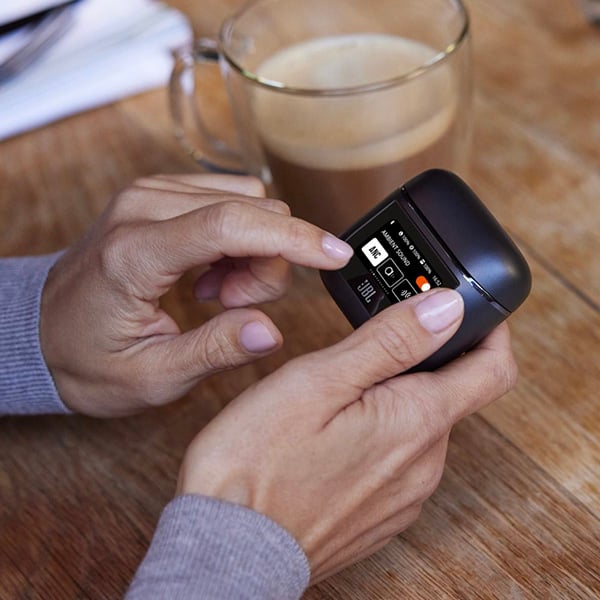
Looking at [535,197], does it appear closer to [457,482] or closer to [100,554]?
[457,482]

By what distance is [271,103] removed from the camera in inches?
29.3

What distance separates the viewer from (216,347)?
59 cm

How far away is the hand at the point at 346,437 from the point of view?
0.51 metres

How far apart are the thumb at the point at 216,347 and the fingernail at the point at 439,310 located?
0.30 feet

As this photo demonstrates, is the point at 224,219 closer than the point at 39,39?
Yes

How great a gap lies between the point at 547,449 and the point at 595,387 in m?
0.07

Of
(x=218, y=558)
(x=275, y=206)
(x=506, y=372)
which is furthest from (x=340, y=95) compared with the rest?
(x=218, y=558)

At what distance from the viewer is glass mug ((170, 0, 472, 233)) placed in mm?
717

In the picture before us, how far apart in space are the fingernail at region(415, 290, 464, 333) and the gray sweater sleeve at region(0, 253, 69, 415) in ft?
0.94

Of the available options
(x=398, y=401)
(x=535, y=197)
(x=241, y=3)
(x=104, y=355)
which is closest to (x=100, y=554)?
(x=104, y=355)

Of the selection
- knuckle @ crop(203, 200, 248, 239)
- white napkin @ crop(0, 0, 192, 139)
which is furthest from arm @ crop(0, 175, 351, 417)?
white napkin @ crop(0, 0, 192, 139)

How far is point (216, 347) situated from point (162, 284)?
56 mm

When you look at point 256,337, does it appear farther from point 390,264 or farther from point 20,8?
point 20,8

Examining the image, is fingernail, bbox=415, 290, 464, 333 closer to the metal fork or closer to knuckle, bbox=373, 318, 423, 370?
knuckle, bbox=373, 318, 423, 370
